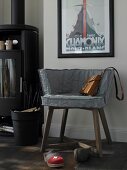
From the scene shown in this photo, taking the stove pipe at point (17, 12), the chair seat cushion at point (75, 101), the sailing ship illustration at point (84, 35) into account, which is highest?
the stove pipe at point (17, 12)

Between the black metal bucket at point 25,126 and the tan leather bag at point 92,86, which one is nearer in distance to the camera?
the tan leather bag at point 92,86

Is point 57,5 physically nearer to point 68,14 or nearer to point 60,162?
point 68,14

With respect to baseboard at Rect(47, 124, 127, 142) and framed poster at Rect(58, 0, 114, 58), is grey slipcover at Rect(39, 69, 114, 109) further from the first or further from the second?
baseboard at Rect(47, 124, 127, 142)

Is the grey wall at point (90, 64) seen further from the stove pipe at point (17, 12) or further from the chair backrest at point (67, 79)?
the stove pipe at point (17, 12)

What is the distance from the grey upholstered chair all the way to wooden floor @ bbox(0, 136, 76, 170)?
15 cm

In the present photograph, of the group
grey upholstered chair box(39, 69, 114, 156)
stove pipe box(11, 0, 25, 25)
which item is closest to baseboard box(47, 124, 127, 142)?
grey upholstered chair box(39, 69, 114, 156)

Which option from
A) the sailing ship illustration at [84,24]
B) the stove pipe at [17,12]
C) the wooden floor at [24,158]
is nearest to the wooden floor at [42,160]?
the wooden floor at [24,158]

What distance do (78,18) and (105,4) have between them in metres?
0.30

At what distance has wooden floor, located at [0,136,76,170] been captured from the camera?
216 centimetres

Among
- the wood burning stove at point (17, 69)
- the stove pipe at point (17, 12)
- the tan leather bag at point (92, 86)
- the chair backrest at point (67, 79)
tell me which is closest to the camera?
the tan leather bag at point (92, 86)

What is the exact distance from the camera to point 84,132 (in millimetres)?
3074

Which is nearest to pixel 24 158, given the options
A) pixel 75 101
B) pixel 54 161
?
pixel 54 161

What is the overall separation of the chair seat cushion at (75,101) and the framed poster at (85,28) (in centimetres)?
73

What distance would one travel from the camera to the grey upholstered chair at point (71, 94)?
2.41 meters
